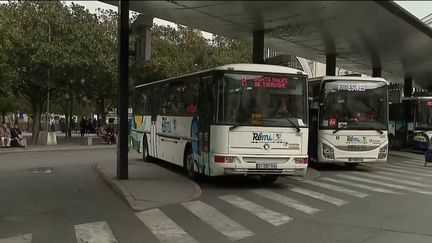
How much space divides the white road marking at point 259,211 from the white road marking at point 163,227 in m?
1.66

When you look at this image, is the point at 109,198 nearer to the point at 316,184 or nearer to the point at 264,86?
the point at 264,86

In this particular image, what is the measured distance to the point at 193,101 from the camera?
15.2 meters

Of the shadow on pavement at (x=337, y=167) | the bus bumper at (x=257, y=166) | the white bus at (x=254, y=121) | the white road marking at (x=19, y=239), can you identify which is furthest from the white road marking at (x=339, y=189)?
the white road marking at (x=19, y=239)

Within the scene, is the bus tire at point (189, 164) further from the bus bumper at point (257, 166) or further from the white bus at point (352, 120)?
the white bus at point (352, 120)

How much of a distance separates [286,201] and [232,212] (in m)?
1.84

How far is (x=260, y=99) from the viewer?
43.3ft

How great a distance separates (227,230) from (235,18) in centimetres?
535

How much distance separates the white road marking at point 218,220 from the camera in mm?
8633

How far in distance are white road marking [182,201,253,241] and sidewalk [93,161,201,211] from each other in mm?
603

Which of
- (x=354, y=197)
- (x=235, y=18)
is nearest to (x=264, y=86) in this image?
(x=354, y=197)

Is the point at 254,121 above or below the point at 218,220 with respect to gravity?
above

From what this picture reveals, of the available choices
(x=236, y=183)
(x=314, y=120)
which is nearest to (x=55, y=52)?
(x=314, y=120)

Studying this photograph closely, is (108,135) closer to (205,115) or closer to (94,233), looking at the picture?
(205,115)

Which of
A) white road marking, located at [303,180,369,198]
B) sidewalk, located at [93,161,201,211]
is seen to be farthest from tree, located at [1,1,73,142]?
white road marking, located at [303,180,369,198]
